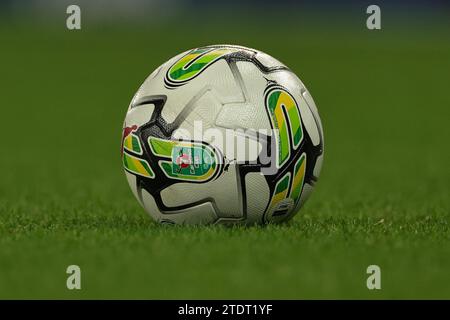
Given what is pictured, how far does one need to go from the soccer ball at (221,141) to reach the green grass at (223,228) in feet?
0.70

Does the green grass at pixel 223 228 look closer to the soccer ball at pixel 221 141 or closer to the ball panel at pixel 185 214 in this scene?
the ball panel at pixel 185 214

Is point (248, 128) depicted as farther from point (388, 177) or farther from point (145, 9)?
point (145, 9)

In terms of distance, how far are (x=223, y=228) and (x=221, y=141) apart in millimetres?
663

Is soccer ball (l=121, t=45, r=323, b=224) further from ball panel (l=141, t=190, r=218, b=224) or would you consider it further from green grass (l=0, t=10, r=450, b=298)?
green grass (l=0, t=10, r=450, b=298)

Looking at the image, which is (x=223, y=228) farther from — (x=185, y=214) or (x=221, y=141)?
(x=221, y=141)

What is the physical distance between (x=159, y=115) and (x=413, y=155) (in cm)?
753

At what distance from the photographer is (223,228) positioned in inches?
303

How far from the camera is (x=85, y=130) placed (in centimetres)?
1781

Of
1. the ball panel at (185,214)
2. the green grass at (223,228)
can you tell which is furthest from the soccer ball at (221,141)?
the green grass at (223,228)

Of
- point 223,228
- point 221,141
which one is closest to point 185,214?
point 223,228

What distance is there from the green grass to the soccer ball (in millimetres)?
212

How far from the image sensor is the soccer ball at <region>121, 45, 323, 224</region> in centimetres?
759

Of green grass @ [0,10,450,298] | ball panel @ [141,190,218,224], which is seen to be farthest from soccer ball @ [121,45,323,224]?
green grass @ [0,10,450,298]

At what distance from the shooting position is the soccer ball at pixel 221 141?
759 cm
